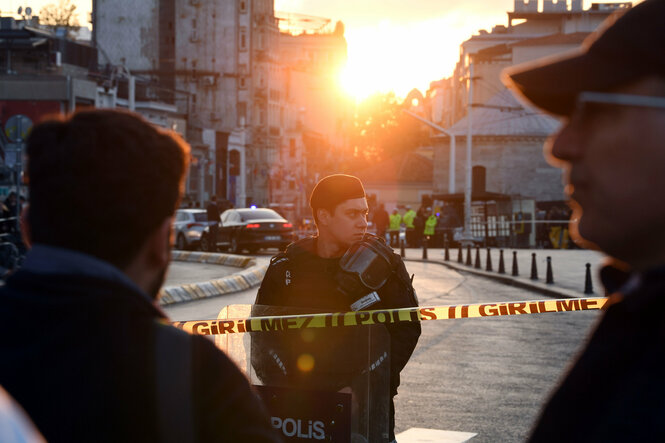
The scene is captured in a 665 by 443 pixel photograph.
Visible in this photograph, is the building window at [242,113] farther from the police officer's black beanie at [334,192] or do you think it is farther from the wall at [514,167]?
the police officer's black beanie at [334,192]

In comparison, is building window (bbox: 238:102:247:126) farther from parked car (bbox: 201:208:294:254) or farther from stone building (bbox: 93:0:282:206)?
parked car (bbox: 201:208:294:254)

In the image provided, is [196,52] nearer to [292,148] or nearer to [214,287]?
[292,148]

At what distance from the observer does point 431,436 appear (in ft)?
26.1

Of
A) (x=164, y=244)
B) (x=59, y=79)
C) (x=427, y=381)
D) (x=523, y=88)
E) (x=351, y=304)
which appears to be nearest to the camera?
(x=523, y=88)

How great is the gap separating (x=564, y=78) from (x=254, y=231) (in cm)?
3406

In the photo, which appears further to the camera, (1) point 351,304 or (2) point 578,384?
(1) point 351,304

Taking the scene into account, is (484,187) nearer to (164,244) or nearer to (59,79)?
(59,79)

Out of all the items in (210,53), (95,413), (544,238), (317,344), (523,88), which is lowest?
(544,238)

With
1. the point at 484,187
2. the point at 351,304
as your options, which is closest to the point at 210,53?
the point at 484,187

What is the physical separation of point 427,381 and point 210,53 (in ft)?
246

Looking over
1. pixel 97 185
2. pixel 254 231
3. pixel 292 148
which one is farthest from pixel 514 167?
pixel 97 185

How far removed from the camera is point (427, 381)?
1054 centimetres

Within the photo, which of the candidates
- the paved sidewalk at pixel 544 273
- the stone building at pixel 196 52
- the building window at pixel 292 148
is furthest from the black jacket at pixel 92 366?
the building window at pixel 292 148

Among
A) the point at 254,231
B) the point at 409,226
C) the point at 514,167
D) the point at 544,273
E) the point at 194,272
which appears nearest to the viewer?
the point at 544,273
